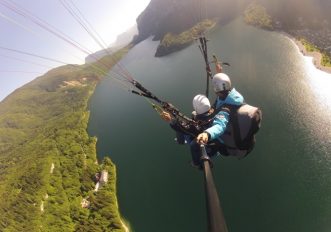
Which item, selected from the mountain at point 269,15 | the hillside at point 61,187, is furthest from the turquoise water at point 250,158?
the mountain at point 269,15

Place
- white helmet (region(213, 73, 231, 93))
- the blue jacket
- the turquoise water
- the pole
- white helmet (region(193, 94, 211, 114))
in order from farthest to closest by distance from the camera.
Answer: the turquoise water, white helmet (region(193, 94, 211, 114)), white helmet (region(213, 73, 231, 93)), the blue jacket, the pole

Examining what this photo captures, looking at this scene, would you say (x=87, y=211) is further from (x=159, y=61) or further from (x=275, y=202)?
(x=159, y=61)

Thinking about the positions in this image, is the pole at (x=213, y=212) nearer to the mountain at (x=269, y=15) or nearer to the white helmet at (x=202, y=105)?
the white helmet at (x=202, y=105)

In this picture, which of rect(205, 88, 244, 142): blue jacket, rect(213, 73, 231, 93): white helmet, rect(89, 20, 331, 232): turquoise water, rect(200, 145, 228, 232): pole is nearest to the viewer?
rect(200, 145, 228, 232): pole

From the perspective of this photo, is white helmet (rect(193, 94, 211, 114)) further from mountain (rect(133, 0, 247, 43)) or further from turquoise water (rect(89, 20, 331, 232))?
mountain (rect(133, 0, 247, 43))

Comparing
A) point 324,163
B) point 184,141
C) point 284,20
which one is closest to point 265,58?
point 284,20

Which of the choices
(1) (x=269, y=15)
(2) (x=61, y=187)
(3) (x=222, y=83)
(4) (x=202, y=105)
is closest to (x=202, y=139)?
(4) (x=202, y=105)

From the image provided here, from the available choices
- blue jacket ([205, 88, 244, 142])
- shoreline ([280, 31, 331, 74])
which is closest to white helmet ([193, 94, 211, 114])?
blue jacket ([205, 88, 244, 142])
